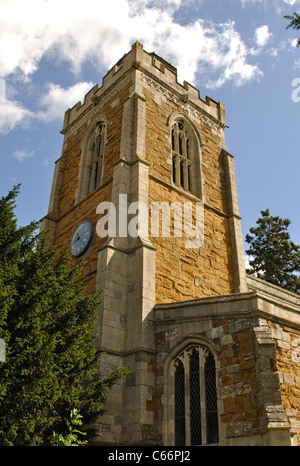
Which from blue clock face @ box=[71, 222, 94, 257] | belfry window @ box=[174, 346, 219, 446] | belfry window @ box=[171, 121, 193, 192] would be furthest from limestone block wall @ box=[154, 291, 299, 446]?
belfry window @ box=[171, 121, 193, 192]

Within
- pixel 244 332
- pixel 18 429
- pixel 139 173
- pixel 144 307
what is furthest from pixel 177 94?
pixel 18 429

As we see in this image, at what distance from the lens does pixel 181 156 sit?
15906 mm

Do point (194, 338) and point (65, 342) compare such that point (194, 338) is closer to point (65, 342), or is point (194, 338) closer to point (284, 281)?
point (65, 342)

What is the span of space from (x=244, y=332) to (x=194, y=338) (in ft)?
4.19

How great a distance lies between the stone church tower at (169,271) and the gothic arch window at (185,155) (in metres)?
0.05

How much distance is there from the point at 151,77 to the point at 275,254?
1496 cm

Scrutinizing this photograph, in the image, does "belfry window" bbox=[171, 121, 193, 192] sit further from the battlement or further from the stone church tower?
the battlement

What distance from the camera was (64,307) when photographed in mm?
8156

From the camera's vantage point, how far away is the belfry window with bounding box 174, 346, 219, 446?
903 centimetres

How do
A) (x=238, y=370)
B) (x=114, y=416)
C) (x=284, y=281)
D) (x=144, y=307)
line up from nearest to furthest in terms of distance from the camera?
(x=238, y=370)
(x=114, y=416)
(x=144, y=307)
(x=284, y=281)

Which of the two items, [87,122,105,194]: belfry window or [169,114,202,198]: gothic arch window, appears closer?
[169,114,202,198]: gothic arch window

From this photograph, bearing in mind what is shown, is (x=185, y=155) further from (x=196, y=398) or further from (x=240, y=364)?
(x=196, y=398)

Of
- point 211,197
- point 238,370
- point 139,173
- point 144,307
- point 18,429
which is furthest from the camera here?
point 211,197

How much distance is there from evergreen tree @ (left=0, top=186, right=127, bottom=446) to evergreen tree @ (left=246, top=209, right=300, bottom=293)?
19.1 meters
